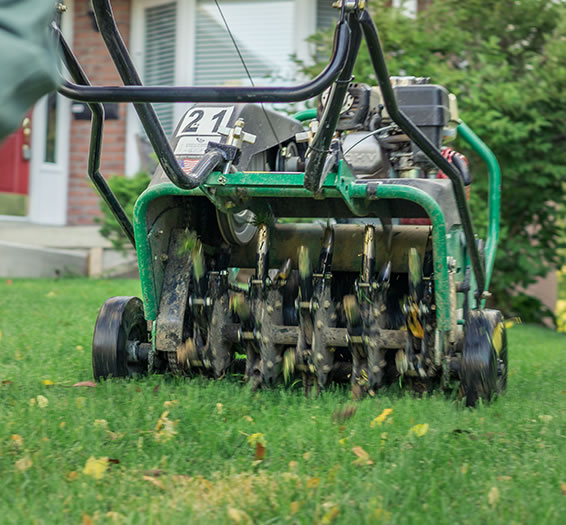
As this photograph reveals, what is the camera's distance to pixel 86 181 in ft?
40.5

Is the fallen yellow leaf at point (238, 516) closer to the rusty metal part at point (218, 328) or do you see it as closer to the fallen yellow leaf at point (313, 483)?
the fallen yellow leaf at point (313, 483)

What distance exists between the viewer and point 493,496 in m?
2.44

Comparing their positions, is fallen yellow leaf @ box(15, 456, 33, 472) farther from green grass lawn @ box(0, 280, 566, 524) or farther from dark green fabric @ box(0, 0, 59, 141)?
dark green fabric @ box(0, 0, 59, 141)

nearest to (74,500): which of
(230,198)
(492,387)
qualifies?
(230,198)

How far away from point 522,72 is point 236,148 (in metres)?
5.97

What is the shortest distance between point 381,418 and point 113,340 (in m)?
1.29

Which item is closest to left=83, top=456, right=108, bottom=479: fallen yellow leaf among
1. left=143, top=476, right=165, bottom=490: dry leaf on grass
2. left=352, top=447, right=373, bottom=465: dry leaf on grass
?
left=143, top=476, right=165, bottom=490: dry leaf on grass

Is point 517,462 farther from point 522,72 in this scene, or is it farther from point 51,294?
point 522,72

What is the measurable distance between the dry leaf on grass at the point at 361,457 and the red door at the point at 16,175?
9.77 meters

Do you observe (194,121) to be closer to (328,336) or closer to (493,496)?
(328,336)

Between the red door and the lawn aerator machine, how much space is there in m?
8.23

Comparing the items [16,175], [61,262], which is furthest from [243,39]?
[61,262]

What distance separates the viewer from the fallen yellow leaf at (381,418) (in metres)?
3.12

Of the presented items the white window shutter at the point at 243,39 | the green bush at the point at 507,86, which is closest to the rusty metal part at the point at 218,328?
the green bush at the point at 507,86
